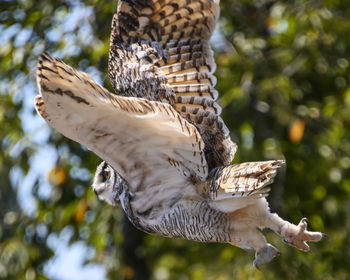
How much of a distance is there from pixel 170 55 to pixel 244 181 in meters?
0.92

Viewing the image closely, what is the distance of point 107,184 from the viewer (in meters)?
3.63

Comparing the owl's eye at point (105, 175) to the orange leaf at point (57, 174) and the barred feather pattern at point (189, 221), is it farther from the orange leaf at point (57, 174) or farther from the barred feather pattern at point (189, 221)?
the orange leaf at point (57, 174)

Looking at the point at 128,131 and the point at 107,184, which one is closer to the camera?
the point at 128,131

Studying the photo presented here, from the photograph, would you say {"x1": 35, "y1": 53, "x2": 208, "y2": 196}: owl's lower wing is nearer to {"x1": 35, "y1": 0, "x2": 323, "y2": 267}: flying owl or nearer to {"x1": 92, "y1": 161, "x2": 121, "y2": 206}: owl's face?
{"x1": 35, "y1": 0, "x2": 323, "y2": 267}: flying owl

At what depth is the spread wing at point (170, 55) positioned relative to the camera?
12.0 ft

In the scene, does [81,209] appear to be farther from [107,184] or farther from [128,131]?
[128,131]

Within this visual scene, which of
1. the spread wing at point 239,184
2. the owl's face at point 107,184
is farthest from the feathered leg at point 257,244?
the owl's face at point 107,184

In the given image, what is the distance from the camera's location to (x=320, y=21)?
5.38 metres

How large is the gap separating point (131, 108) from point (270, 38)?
127 inches

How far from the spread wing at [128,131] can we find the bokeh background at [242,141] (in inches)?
53.9

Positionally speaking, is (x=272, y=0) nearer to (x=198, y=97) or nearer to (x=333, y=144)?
(x=333, y=144)

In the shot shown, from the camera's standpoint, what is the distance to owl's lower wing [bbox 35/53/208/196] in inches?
110

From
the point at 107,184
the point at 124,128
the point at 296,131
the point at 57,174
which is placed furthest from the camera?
the point at 296,131

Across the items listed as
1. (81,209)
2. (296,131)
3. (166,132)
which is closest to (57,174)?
(81,209)
